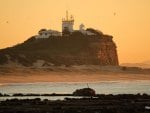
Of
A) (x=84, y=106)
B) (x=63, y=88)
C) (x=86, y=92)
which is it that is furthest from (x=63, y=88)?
(x=84, y=106)

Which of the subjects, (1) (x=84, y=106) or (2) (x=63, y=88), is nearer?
(1) (x=84, y=106)

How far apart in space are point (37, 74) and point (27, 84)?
16.7 meters

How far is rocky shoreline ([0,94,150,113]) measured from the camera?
74.1m

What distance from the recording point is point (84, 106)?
8088cm

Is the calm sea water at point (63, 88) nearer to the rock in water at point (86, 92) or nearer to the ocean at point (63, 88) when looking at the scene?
the ocean at point (63, 88)

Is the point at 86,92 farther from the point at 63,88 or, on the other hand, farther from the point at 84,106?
the point at 63,88

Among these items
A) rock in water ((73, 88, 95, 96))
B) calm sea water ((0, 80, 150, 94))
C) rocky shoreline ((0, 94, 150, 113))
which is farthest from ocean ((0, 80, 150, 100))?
rocky shoreline ((0, 94, 150, 113))

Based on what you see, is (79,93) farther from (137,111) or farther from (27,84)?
(27,84)

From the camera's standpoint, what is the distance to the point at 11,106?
82.0 metres

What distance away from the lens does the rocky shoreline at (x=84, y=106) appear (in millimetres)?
74125

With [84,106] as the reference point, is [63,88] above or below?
above

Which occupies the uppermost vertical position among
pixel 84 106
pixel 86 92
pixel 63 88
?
pixel 63 88

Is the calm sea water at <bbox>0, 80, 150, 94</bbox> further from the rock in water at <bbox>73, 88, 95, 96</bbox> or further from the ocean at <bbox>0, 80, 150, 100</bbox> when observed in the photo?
the rock in water at <bbox>73, 88, 95, 96</bbox>

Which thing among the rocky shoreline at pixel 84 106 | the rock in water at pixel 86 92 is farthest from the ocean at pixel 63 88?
the rocky shoreline at pixel 84 106
